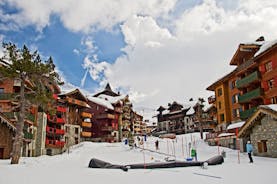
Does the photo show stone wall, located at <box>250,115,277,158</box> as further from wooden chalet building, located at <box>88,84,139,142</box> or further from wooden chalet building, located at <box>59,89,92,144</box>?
wooden chalet building, located at <box>88,84,139,142</box>

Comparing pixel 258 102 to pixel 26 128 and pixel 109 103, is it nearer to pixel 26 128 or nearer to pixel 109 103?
pixel 26 128

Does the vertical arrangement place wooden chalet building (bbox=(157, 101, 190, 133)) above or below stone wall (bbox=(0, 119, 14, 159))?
above

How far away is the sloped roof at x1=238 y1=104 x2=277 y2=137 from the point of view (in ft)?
75.2

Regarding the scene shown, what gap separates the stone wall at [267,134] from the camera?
23.1 m

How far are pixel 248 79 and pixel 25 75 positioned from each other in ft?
96.1

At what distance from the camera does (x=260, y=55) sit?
34344 mm

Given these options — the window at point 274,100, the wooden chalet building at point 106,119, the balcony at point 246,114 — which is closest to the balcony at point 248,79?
the window at point 274,100

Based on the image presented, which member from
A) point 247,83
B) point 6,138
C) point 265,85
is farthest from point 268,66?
point 6,138

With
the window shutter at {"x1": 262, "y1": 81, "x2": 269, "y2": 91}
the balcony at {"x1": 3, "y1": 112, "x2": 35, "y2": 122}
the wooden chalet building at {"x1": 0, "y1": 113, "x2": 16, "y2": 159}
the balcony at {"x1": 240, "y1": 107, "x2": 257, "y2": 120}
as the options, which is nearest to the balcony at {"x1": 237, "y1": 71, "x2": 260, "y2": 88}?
the window shutter at {"x1": 262, "y1": 81, "x2": 269, "y2": 91}

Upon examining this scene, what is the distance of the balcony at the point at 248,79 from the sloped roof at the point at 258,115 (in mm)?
11469

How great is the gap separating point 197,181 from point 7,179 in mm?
8573

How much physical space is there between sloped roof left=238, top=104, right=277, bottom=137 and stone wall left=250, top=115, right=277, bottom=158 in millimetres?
429

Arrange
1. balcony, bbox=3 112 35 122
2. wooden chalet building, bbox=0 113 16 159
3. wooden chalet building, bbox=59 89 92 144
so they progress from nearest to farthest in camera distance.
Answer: wooden chalet building, bbox=0 113 16 159, balcony, bbox=3 112 35 122, wooden chalet building, bbox=59 89 92 144

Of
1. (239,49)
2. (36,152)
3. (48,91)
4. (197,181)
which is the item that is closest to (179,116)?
(239,49)
